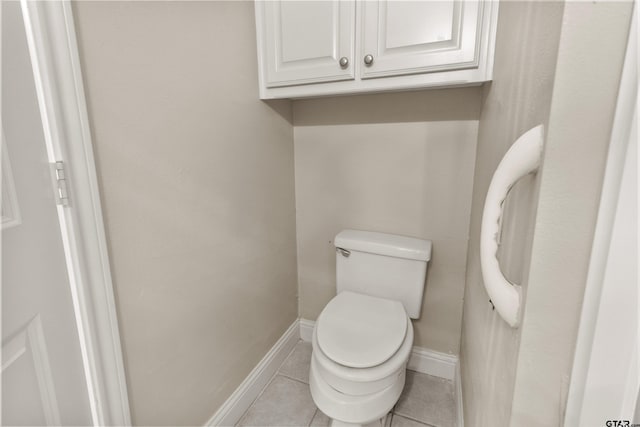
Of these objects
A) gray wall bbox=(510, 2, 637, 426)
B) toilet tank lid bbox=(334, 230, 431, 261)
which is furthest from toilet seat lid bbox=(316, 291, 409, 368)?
gray wall bbox=(510, 2, 637, 426)

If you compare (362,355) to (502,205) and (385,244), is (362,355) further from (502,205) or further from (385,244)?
(502,205)

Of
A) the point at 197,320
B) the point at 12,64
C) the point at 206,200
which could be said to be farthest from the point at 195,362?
the point at 12,64

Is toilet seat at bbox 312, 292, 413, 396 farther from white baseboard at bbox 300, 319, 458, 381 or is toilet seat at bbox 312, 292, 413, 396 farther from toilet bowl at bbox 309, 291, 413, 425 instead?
white baseboard at bbox 300, 319, 458, 381

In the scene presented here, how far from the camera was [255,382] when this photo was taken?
144cm

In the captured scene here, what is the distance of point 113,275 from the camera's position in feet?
2.66

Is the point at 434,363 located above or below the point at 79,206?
below

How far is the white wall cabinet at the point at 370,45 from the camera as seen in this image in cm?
102

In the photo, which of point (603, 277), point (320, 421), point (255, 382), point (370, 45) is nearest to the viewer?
point (603, 277)

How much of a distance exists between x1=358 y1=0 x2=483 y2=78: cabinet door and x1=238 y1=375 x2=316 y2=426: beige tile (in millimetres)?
1465

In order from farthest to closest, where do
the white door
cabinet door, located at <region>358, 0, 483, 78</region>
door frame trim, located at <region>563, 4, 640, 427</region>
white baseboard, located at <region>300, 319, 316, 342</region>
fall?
white baseboard, located at <region>300, 319, 316, 342</region> < cabinet door, located at <region>358, 0, 483, 78</region> < the white door < door frame trim, located at <region>563, 4, 640, 427</region>

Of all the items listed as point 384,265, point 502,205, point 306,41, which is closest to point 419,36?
point 306,41

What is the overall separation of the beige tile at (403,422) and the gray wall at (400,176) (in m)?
0.38

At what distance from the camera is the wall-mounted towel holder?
17.0 inches

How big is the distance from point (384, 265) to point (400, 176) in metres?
0.43
